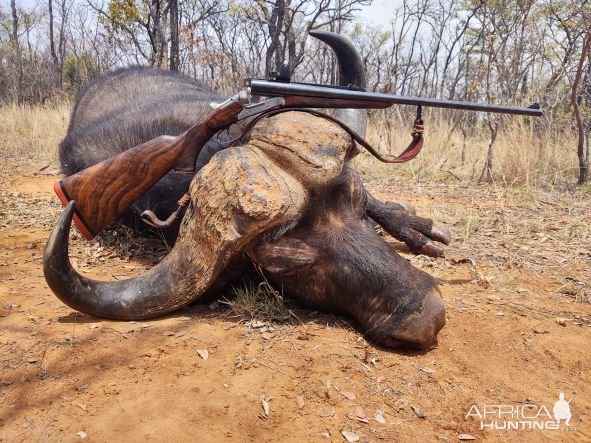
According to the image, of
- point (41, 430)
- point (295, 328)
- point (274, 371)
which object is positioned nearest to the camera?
point (41, 430)

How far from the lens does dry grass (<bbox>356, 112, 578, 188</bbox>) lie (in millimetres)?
6055

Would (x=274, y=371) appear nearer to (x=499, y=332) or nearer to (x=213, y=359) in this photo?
(x=213, y=359)

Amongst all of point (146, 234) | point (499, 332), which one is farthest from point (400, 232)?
point (146, 234)

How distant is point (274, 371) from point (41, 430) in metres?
0.87

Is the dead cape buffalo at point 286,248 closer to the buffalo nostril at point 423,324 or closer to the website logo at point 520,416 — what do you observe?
the buffalo nostril at point 423,324

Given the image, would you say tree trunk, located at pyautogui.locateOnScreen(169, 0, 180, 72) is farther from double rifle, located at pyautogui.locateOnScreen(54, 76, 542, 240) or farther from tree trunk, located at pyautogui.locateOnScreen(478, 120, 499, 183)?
double rifle, located at pyautogui.locateOnScreen(54, 76, 542, 240)

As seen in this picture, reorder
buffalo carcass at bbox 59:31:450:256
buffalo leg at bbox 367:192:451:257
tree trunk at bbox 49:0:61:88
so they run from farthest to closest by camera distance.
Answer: tree trunk at bbox 49:0:61:88, buffalo leg at bbox 367:192:451:257, buffalo carcass at bbox 59:31:450:256

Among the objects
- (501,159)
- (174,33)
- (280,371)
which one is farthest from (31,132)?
(280,371)

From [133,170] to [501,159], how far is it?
5179mm

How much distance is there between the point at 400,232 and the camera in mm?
3600

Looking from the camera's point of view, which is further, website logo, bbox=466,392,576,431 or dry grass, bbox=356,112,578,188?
dry grass, bbox=356,112,578,188

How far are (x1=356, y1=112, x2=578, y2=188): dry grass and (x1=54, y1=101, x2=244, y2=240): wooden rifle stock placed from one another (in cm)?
414

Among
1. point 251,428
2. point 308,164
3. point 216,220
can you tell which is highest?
point 308,164

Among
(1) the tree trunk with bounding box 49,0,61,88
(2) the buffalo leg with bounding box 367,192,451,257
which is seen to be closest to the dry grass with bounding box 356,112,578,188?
(2) the buffalo leg with bounding box 367,192,451,257
